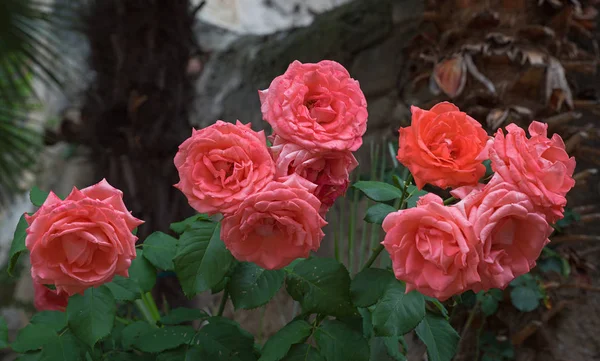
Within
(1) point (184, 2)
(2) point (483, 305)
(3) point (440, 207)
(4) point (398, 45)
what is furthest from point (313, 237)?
(1) point (184, 2)

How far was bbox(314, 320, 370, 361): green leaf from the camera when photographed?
49 centimetres

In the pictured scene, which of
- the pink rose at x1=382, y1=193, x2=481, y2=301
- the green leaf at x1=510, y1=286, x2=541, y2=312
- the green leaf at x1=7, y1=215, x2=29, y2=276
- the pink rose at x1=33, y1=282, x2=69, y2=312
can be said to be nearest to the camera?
the pink rose at x1=382, y1=193, x2=481, y2=301

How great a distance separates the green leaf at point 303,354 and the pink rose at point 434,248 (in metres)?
0.12

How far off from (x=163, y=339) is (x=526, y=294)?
0.72 metres

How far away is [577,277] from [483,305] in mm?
216

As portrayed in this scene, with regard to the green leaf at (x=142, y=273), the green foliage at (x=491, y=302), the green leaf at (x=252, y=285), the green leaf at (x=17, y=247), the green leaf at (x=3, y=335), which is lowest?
the green foliage at (x=491, y=302)

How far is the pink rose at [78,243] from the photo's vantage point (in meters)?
0.45

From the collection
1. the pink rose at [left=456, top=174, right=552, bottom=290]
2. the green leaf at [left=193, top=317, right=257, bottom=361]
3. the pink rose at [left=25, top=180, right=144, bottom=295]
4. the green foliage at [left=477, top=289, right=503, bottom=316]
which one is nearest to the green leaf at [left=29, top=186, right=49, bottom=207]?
the pink rose at [left=25, top=180, right=144, bottom=295]

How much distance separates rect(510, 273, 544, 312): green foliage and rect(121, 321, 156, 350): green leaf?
2.25 feet

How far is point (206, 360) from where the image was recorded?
538 millimetres

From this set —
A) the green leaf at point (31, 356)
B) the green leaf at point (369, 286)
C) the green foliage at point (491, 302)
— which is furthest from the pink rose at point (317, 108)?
the green foliage at point (491, 302)

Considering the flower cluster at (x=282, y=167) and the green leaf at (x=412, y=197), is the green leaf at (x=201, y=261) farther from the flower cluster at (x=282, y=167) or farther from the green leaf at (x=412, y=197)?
the green leaf at (x=412, y=197)

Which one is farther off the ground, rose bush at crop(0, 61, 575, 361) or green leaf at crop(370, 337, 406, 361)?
rose bush at crop(0, 61, 575, 361)

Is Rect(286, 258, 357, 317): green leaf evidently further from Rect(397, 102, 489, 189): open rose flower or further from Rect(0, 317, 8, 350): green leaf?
Rect(0, 317, 8, 350): green leaf
